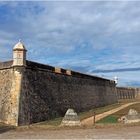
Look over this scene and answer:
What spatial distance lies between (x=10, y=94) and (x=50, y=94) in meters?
4.16

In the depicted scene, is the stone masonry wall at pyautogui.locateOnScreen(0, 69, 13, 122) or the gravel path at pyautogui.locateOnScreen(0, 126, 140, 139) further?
the stone masonry wall at pyautogui.locateOnScreen(0, 69, 13, 122)

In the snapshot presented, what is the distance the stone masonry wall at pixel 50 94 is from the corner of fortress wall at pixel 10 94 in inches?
13.3

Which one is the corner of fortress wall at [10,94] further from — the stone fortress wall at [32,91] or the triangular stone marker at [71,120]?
the triangular stone marker at [71,120]

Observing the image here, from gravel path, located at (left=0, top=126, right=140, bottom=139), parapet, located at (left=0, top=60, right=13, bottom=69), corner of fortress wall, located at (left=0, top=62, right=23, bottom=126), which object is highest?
parapet, located at (left=0, top=60, right=13, bottom=69)

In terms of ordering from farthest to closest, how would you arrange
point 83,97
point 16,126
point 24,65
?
point 83,97 → point 24,65 → point 16,126

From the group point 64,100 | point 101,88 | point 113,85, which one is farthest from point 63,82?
point 113,85

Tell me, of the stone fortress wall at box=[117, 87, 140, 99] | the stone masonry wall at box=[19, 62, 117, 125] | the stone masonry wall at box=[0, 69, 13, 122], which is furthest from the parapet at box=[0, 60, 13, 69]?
the stone fortress wall at box=[117, 87, 140, 99]

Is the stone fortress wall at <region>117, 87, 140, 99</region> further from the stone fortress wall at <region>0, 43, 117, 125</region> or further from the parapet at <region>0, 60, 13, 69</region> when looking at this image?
the parapet at <region>0, 60, 13, 69</region>

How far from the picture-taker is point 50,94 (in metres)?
23.9

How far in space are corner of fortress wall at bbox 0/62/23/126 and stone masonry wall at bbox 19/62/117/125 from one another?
338 millimetres

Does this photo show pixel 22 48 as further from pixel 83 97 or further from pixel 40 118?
pixel 83 97

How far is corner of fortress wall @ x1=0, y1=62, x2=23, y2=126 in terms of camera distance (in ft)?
64.9

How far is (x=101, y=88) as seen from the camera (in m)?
39.0

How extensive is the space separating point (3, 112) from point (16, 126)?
1.96 meters
